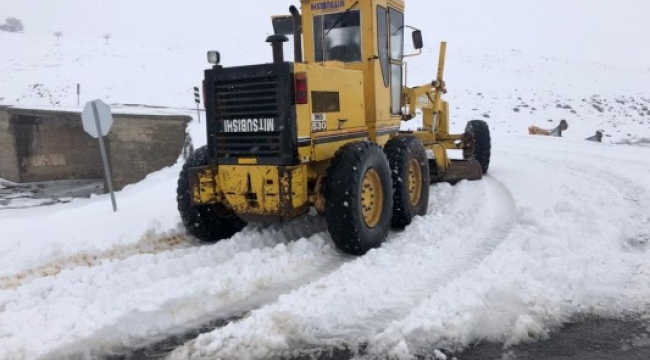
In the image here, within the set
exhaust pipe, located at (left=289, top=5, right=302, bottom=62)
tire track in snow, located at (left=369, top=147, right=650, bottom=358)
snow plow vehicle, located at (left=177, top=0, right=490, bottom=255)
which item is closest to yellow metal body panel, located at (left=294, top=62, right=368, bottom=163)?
snow plow vehicle, located at (left=177, top=0, right=490, bottom=255)

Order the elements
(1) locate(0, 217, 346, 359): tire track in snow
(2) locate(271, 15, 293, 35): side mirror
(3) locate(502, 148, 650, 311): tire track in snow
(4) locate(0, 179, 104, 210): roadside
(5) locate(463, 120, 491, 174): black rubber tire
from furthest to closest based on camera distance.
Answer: (4) locate(0, 179, 104, 210): roadside
(5) locate(463, 120, 491, 174): black rubber tire
(2) locate(271, 15, 293, 35): side mirror
(3) locate(502, 148, 650, 311): tire track in snow
(1) locate(0, 217, 346, 359): tire track in snow

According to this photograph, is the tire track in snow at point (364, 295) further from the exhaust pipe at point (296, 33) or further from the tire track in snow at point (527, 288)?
the exhaust pipe at point (296, 33)

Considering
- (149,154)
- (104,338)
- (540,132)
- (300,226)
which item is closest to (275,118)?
(300,226)

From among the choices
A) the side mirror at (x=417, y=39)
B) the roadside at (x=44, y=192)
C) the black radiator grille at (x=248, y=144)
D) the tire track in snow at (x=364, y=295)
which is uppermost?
the side mirror at (x=417, y=39)

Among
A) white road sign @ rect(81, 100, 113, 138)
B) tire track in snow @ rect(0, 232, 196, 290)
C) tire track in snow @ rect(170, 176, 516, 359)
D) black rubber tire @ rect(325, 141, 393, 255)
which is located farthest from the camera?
white road sign @ rect(81, 100, 113, 138)

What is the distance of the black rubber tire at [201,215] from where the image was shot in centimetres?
584

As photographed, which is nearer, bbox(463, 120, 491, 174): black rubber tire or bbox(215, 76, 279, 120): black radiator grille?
bbox(215, 76, 279, 120): black radiator grille

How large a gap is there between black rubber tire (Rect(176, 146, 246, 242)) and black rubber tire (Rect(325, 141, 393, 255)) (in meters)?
1.43

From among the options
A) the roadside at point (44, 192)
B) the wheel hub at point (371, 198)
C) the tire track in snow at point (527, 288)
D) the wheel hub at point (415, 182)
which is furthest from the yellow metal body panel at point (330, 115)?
the roadside at point (44, 192)

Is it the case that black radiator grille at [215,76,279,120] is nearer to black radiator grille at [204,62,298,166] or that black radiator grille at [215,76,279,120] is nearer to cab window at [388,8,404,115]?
black radiator grille at [204,62,298,166]

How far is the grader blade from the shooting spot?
871cm

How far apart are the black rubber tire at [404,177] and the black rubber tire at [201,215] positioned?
6.21 ft

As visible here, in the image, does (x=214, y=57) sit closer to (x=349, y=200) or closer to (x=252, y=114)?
(x=252, y=114)

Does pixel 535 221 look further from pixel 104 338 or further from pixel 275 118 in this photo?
pixel 104 338
